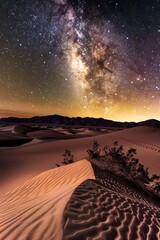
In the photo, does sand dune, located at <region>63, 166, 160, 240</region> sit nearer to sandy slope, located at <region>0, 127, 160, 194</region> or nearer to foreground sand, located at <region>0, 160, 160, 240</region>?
foreground sand, located at <region>0, 160, 160, 240</region>

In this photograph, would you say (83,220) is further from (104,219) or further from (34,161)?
(34,161)

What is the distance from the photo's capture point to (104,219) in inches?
155

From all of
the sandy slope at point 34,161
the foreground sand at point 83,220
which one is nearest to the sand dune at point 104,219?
the foreground sand at point 83,220

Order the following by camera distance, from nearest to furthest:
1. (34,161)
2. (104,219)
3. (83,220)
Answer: (83,220) < (104,219) < (34,161)

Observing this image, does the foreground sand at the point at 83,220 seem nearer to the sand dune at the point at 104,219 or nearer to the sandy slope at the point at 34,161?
the sand dune at the point at 104,219

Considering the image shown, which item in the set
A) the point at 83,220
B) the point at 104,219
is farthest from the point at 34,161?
the point at 83,220

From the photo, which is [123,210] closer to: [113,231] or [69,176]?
[113,231]

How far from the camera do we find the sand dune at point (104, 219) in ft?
11.0

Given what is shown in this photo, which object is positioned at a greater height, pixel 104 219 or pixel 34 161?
pixel 104 219

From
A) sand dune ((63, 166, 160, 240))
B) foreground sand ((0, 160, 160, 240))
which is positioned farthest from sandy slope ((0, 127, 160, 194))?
foreground sand ((0, 160, 160, 240))

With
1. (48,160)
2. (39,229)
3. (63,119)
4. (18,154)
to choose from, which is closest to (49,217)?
(39,229)

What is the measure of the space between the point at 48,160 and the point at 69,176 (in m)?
8.07

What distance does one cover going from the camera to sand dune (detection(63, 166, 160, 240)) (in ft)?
11.0

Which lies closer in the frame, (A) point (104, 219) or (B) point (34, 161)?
(A) point (104, 219)
